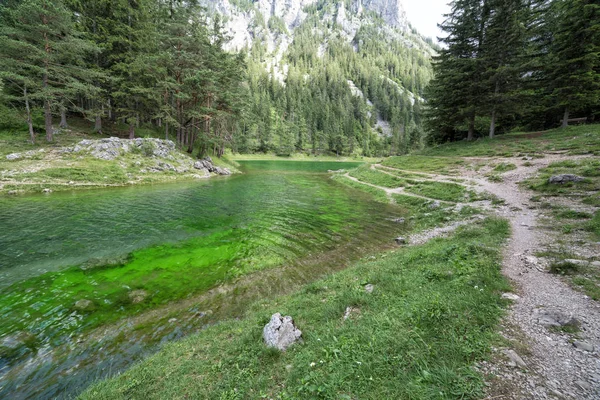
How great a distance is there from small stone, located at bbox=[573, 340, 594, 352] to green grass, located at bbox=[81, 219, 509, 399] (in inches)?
44.4

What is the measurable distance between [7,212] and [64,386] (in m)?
19.1

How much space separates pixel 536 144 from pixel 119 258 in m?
41.7

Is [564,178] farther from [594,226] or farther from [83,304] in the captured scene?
[83,304]

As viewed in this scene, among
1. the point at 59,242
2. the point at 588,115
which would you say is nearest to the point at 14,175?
the point at 59,242

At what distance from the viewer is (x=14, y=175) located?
75.3 ft

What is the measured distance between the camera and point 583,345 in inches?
160

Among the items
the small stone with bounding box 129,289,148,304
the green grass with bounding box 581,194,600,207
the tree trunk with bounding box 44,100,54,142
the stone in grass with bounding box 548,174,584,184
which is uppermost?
the tree trunk with bounding box 44,100,54,142

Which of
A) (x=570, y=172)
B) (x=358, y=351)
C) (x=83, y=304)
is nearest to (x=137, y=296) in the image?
(x=83, y=304)

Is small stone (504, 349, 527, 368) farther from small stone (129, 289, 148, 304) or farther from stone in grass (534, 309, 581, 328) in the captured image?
small stone (129, 289, 148, 304)

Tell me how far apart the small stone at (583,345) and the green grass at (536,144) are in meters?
25.3

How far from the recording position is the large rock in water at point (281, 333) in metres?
5.52

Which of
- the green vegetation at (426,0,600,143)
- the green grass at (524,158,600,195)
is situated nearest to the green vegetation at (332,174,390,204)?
the green grass at (524,158,600,195)

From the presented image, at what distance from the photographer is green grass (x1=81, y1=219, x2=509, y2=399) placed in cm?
386

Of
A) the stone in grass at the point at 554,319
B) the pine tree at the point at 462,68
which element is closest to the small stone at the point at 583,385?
the stone in grass at the point at 554,319
